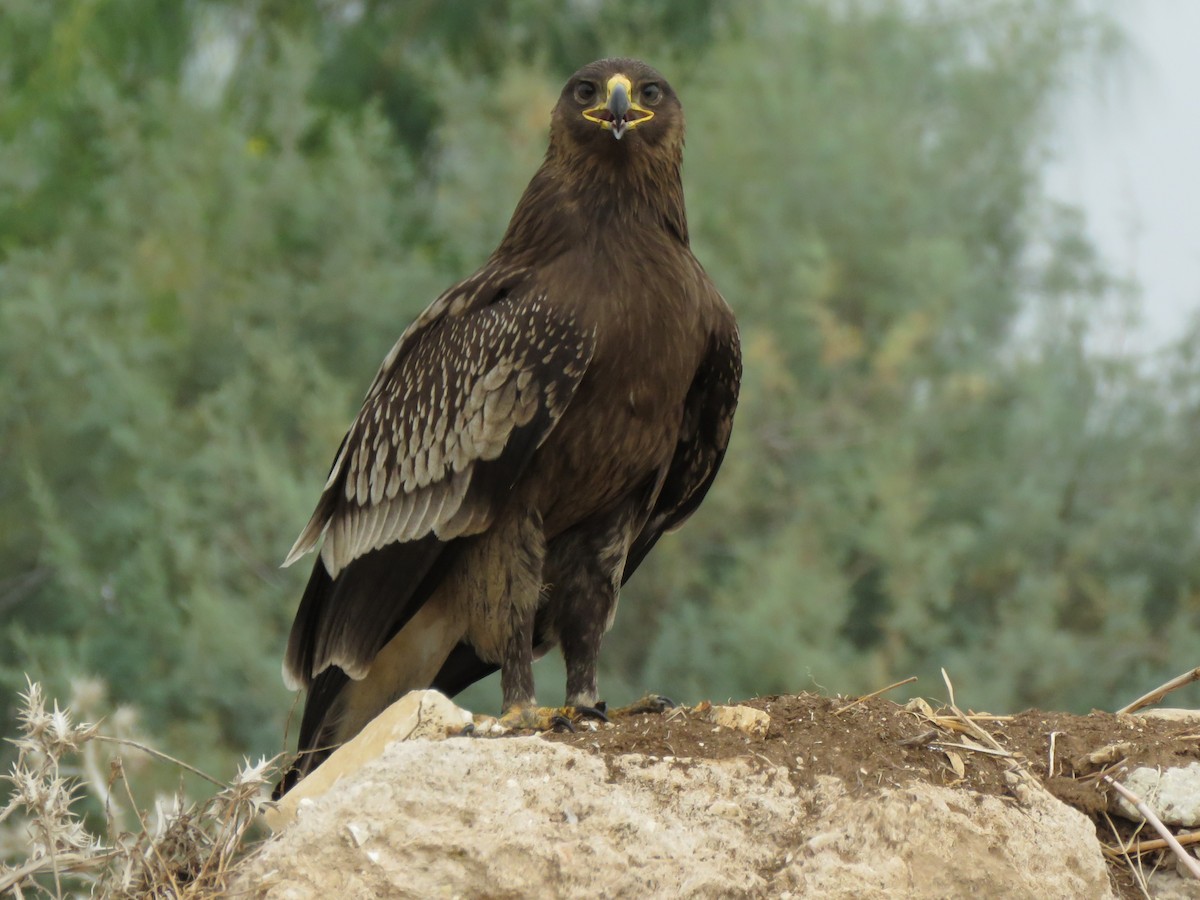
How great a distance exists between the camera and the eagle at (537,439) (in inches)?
199

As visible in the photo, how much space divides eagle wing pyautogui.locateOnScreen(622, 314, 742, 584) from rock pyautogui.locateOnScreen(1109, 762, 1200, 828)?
5.65 ft

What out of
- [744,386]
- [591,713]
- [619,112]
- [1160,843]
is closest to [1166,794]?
[1160,843]

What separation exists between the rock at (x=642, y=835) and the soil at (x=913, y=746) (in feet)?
0.20

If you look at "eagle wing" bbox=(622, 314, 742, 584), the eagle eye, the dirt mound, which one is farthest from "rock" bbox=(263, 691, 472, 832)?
the eagle eye

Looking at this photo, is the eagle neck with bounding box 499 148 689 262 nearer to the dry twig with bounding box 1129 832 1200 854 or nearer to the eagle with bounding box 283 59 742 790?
the eagle with bounding box 283 59 742 790

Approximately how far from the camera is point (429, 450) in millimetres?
5328

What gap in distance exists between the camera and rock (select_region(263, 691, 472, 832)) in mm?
4277

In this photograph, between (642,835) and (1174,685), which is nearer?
(642,835)

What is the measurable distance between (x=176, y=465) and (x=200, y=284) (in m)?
1.87

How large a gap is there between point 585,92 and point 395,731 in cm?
211

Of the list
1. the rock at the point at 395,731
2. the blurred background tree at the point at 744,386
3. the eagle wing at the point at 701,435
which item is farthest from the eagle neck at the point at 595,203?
the blurred background tree at the point at 744,386

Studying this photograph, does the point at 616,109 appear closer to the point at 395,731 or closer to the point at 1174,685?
the point at 395,731

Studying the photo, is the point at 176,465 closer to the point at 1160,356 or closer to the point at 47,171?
the point at 47,171

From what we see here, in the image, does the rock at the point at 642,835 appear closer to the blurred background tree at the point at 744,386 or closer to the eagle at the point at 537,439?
the eagle at the point at 537,439
